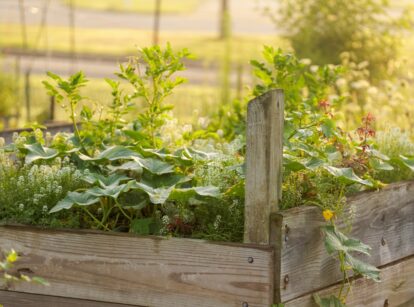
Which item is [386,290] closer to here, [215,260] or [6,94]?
[215,260]

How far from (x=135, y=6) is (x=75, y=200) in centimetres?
2550

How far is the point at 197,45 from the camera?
62.4 ft

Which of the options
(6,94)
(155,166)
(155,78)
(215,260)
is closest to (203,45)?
(6,94)

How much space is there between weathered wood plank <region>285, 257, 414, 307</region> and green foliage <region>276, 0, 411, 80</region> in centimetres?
440

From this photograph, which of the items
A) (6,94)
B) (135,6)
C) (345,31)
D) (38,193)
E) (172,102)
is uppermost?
(135,6)

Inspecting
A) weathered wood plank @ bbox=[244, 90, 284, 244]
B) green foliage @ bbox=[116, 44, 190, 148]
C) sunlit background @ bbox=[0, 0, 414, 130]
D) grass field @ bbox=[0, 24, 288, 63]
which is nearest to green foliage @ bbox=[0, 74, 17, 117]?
sunlit background @ bbox=[0, 0, 414, 130]

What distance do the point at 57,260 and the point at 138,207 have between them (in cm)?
31

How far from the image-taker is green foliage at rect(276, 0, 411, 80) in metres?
7.73

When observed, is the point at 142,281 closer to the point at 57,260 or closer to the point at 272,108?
the point at 57,260

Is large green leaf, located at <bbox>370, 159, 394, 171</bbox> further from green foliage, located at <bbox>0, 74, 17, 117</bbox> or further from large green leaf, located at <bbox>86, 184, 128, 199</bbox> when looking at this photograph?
green foliage, located at <bbox>0, 74, 17, 117</bbox>

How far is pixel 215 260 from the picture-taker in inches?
109

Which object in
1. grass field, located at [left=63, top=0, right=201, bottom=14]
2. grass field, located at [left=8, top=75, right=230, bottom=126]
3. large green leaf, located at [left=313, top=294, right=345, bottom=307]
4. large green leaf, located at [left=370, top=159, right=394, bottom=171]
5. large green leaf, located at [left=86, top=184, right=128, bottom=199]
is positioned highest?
grass field, located at [left=63, top=0, right=201, bottom=14]

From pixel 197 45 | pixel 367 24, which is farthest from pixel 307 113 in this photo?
pixel 197 45

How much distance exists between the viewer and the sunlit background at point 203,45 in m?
7.00
